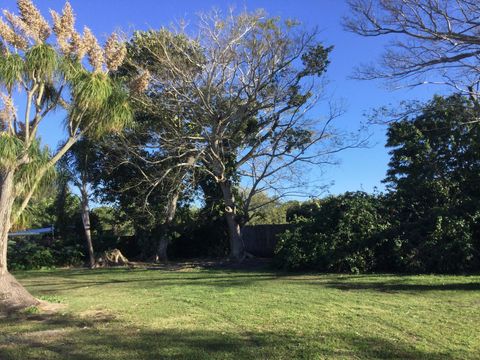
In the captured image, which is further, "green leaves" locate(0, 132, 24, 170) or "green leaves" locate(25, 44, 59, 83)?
"green leaves" locate(25, 44, 59, 83)

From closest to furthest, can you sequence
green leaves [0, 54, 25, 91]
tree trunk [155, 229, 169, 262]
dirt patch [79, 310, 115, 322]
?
dirt patch [79, 310, 115, 322] → green leaves [0, 54, 25, 91] → tree trunk [155, 229, 169, 262]

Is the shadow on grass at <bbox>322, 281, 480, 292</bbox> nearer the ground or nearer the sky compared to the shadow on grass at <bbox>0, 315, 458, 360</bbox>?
nearer the sky

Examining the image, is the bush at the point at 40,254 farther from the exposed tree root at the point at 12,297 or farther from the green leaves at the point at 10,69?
the green leaves at the point at 10,69

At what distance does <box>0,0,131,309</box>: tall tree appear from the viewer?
31.7ft

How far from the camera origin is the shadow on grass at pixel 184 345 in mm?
6012

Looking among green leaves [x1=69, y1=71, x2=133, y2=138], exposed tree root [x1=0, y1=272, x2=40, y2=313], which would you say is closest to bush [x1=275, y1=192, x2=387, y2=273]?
green leaves [x1=69, y1=71, x2=133, y2=138]

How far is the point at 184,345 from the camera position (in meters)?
6.50

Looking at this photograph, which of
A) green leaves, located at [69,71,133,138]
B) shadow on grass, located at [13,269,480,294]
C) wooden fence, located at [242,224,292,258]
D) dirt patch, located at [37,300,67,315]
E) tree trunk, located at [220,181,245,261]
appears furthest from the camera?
wooden fence, located at [242,224,292,258]

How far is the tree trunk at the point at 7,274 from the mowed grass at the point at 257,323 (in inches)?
23.1

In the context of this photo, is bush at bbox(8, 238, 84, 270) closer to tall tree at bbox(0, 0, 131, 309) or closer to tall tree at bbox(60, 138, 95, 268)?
tall tree at bbox(60, 138, 95, 268)

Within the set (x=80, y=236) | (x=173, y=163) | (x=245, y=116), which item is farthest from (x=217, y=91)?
(x=80, y=236)

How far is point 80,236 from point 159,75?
1157cm

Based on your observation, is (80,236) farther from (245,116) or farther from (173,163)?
(245,116)

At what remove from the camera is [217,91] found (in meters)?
20.9
